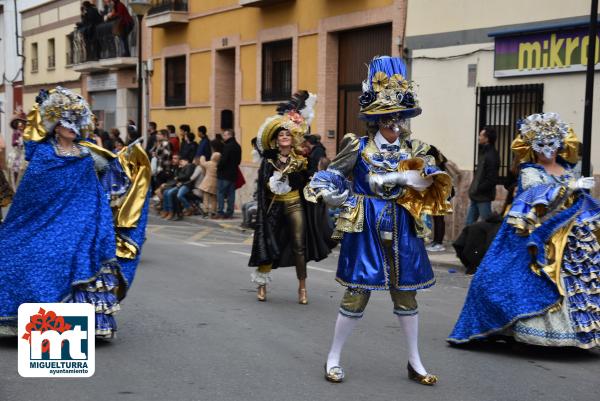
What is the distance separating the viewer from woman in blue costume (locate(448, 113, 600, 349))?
7.20 m

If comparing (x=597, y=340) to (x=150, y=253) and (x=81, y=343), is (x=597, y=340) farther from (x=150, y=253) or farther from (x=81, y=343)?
(x=150, y=253)

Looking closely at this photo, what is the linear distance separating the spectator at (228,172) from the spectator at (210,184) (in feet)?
0.85

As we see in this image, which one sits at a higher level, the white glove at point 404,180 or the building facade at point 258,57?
the building facade at point 258,57

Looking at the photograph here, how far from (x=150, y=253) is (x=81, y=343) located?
26.0 ft

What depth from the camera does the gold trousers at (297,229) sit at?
31.9 feet

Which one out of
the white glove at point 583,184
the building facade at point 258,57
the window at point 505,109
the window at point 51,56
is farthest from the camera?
the window at point 51,56

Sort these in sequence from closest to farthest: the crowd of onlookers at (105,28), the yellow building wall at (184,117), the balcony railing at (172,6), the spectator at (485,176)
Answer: the spectator at (485,176) → the yellow building wall at (184,117) → the balcony railing at (172,6) → the crowd of onlookers at (105,28)

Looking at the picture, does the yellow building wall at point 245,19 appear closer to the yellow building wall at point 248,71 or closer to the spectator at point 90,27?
the yellow building wall at point 248,71

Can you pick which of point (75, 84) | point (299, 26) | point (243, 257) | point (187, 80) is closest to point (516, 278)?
point (243, 257)

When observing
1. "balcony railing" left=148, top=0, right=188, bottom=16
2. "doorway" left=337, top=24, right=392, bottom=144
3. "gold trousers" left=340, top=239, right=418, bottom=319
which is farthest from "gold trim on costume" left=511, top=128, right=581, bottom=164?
"balcony railing" left=148, top=0, right=188, bottom=16

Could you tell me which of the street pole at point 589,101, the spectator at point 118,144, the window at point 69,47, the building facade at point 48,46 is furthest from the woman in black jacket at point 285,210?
the window at point 69,47

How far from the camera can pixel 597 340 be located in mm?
7207

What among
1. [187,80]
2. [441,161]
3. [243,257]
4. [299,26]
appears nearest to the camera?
[441,161]

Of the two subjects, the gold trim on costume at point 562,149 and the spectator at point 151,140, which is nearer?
the gold trim on costume at point 562,149
